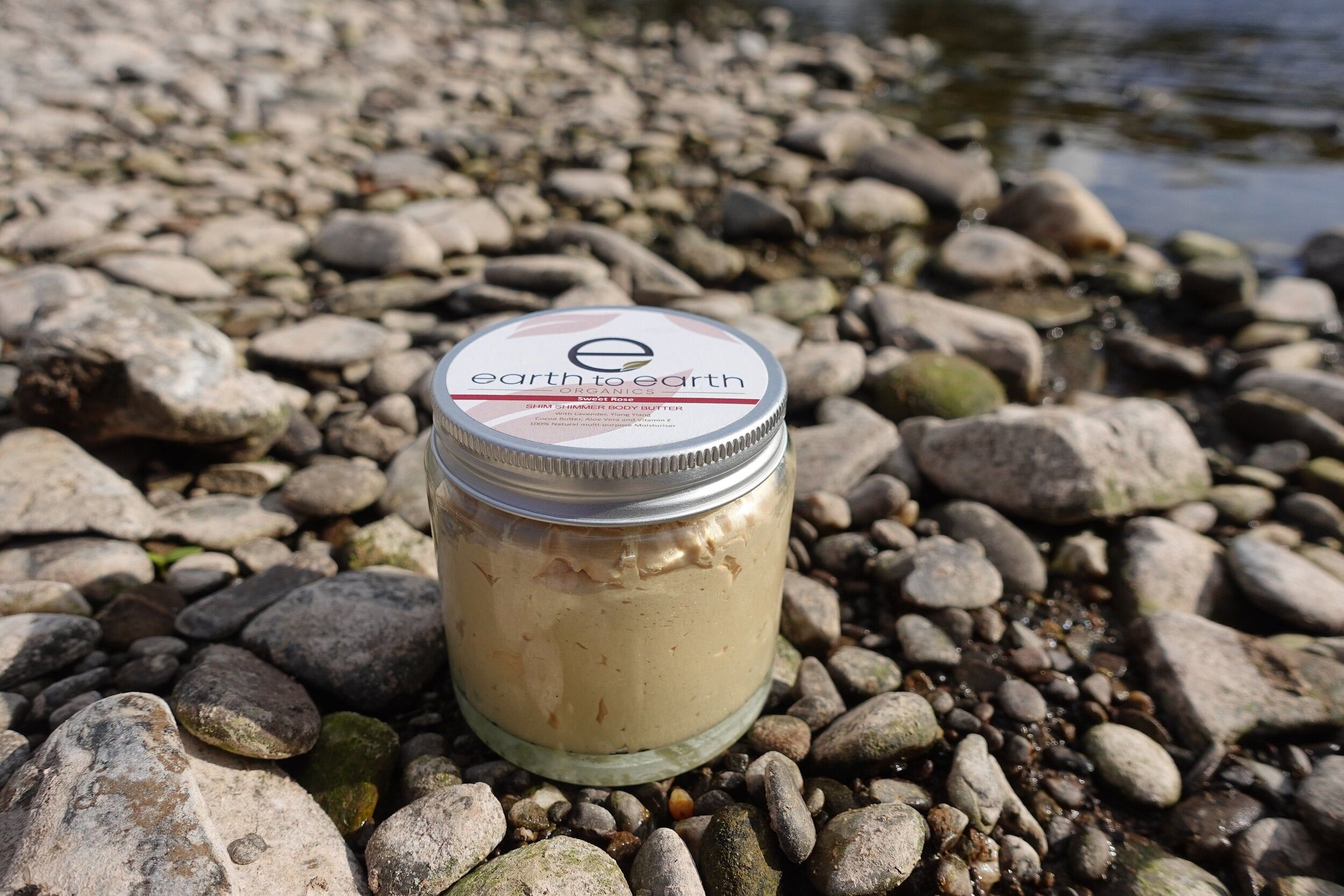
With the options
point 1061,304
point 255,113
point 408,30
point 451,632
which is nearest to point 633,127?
point 255,113

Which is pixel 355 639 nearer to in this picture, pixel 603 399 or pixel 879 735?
pixel 603 399

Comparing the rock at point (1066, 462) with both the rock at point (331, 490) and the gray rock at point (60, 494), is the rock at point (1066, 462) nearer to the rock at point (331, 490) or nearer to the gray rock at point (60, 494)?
the rock at point (331, 490)

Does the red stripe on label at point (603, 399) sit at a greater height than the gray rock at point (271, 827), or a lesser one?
greater

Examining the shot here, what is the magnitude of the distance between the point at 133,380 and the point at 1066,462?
8.26ft

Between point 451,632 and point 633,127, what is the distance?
5179 millimetres

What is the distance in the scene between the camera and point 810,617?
2131 mm

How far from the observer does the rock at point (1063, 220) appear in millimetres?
4965

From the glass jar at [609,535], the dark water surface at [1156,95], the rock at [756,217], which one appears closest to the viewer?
the glass jar at [609,535]

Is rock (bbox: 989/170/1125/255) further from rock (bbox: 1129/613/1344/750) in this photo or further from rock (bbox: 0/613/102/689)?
rock (bbox: 0/613/102/689)

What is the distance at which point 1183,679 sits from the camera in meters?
1.99

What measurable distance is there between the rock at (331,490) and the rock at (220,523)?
0.06 m

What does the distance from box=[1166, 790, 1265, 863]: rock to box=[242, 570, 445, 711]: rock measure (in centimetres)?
152

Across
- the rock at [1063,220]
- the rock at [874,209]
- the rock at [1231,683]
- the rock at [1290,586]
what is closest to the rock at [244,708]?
the rock at [1231,683]

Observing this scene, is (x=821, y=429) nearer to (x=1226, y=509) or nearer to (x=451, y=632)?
(x=1226, y=509)
